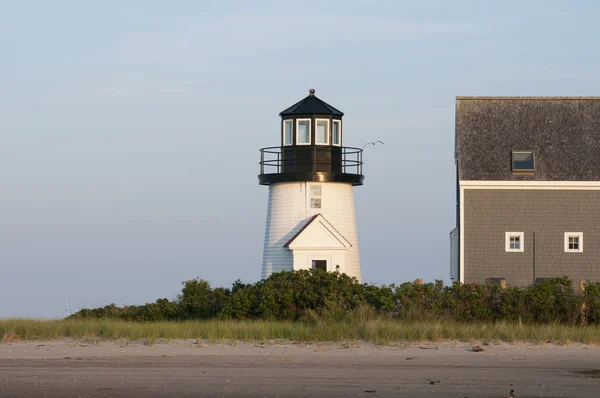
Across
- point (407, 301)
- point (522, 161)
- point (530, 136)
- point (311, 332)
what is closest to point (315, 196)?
point (522, 161)

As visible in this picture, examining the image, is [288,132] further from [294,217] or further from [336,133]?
[294,217]

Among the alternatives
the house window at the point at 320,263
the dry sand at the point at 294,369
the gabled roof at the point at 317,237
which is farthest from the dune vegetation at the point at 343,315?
the house window at the point at 320,263

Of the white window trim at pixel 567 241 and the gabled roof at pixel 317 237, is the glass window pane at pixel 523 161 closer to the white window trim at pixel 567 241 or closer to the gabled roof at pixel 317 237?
the white window trim at pixel 567 241

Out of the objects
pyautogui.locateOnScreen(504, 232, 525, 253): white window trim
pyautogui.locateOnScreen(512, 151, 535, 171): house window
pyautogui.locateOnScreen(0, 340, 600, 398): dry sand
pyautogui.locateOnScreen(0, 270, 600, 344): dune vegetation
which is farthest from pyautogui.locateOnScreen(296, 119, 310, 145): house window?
pyautogui.locateOnScreen(0, 340, 600, 398): dry sand

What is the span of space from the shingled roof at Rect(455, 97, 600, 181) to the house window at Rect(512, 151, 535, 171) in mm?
158

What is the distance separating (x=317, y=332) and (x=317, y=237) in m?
12.5

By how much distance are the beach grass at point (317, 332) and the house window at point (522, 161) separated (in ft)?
40.6

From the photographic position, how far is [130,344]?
18.7 m

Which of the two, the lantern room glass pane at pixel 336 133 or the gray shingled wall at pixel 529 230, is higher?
the lantern room glass pane at pixel 336 133

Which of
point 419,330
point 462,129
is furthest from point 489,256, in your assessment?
point 419,330

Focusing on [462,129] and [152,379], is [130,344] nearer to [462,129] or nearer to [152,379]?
[152,379]

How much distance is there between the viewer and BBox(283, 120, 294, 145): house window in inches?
1251

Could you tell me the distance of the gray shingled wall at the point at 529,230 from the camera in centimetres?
3197

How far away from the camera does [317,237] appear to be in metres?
31.8
